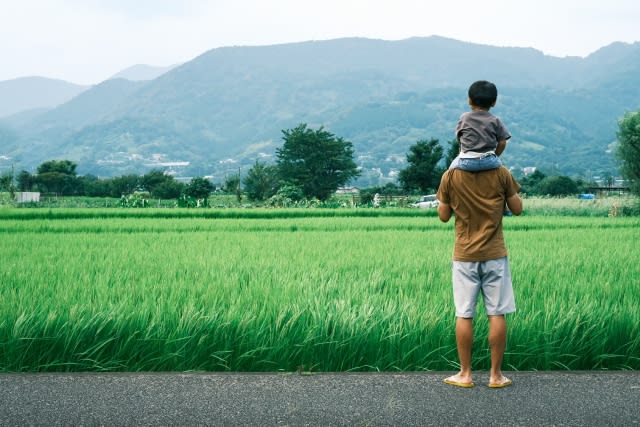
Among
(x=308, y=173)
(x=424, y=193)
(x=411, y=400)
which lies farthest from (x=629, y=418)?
(x=308, y=173)

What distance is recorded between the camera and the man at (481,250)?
10.7 ft

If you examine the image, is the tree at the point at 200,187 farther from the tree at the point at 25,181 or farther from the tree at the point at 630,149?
the tree at the point at 630,149

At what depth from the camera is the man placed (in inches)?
129

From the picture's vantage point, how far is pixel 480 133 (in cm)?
326

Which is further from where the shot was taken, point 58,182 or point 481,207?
point 58,182

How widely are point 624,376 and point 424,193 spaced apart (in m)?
50.4

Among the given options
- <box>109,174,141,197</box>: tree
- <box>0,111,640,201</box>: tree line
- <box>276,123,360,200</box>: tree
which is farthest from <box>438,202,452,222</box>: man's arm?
<box>109,174,141,197</box>: tree

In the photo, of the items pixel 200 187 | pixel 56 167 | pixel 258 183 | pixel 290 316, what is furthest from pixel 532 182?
pixel 290 316

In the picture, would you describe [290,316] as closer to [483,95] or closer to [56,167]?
[483,95]

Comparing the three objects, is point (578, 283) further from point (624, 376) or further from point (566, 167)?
point (566, 167)

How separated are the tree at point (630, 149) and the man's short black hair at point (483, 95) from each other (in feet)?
110

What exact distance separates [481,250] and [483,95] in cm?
85

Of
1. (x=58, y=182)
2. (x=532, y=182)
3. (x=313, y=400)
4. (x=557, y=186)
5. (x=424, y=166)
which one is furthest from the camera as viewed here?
(x=532, y=182)

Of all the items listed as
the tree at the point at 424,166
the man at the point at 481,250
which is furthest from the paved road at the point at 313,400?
the tree at the point at 424,166
